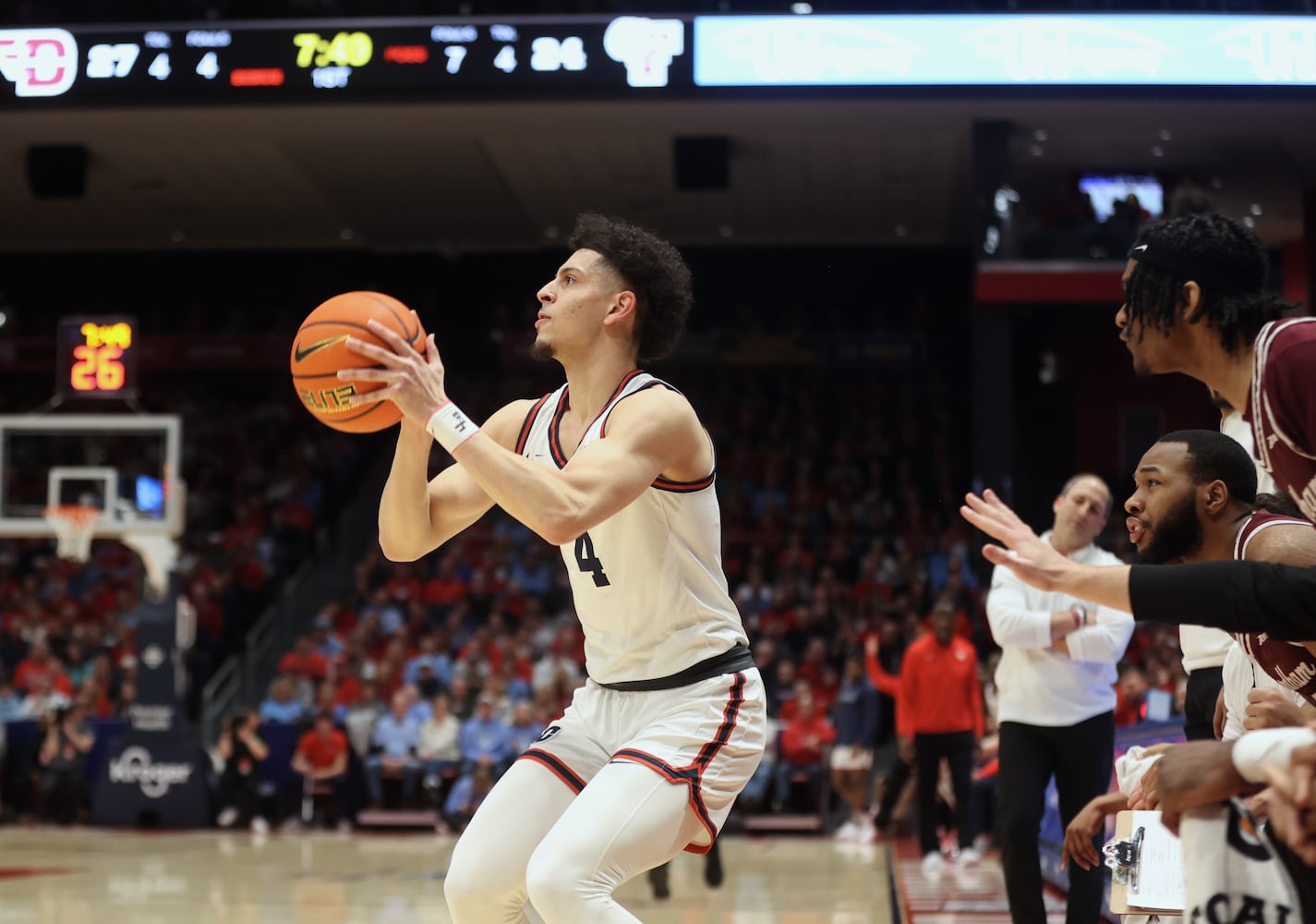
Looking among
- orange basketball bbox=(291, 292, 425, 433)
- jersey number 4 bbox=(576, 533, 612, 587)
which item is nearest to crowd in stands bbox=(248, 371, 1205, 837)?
jersey number 4 bbox=(576, 533, 612, 587)

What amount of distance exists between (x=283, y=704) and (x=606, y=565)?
1115cm

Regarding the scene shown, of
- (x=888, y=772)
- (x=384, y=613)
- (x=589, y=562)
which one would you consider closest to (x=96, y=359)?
(x=384, y=613)

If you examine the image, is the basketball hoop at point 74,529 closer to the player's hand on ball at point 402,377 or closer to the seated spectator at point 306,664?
the seated spectator at point 306,664

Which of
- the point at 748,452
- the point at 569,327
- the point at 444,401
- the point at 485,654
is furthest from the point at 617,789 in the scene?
the point at 748,452

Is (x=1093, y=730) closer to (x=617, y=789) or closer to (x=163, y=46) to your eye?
(x=617, y=789)

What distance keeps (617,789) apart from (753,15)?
11.7 meters

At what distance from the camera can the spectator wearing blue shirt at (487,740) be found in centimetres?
1287

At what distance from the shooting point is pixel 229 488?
19.9 m

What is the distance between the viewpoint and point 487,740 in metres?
13.0

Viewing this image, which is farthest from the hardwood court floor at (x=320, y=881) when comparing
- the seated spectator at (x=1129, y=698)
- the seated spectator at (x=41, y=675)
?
the seated spectator at (x=41, y=675)

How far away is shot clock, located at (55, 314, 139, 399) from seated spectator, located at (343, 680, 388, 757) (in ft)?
11.7

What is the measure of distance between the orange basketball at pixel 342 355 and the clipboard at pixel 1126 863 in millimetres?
2347

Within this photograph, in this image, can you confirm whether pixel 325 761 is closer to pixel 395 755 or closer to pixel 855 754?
pixel 395 755

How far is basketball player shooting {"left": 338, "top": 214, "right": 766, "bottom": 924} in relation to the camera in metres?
3.29
